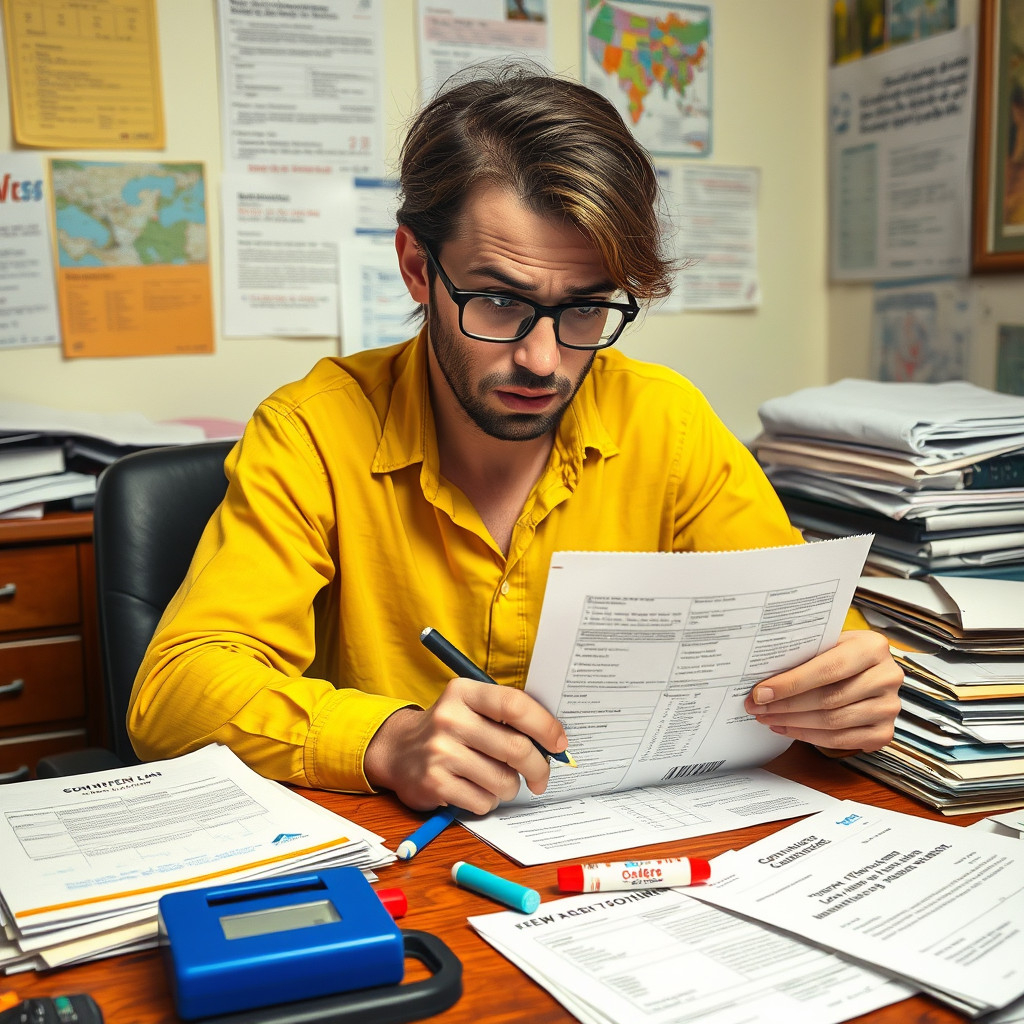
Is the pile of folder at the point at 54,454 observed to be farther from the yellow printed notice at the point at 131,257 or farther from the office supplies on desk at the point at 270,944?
the office supplies on desk at the point at 270,944

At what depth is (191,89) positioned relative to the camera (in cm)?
203

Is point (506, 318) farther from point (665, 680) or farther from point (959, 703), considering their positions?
point (959, 703)

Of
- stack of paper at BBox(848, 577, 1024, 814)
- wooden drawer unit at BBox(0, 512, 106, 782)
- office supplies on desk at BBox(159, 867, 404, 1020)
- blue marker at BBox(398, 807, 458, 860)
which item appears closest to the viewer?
office supplies on desk at BBox(159, 867, 404, 1020)

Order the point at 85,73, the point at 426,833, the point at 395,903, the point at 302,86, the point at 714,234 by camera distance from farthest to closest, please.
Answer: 1. the point at 714,234
2. the point at 302,86
3. the point at 85,73
4. the point at 426,833
5. the point at 395,903

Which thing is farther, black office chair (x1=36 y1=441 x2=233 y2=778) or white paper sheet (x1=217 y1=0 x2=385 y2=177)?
white paper sheet (x1=217 y1=0 x2=385 y2=177)

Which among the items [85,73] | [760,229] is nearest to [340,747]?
[85,73]

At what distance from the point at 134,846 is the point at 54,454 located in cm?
115

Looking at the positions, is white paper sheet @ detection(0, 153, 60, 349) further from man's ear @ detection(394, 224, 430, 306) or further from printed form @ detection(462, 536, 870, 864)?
printed form @ detection(462, 536, 870, 864)

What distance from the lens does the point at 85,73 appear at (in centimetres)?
195

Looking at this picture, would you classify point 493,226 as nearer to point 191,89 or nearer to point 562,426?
point 562,426

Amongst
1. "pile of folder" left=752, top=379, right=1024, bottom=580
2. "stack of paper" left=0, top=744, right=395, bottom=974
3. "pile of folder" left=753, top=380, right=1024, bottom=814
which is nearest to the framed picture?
"pile of folder" left=753, top=380, right=1024, bottom=814

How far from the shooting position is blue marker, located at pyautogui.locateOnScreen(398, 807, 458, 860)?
0.81 metres

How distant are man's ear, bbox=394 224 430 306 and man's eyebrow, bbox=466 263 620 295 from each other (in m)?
0.15

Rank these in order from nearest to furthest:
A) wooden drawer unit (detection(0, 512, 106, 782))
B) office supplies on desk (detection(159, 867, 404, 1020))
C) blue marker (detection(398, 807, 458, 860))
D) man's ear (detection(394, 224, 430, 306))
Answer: office supplies on desk (detection(159, 867, 404, 1020)) < blue marker (detection(398, 807, 458, 860)) < man's ear (detection(394, 224, 430, 306)) < wooden drawer unit (detection(0, 512, 106, 782))
